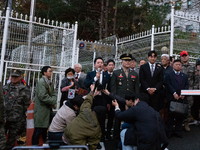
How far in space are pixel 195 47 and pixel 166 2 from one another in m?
10.2

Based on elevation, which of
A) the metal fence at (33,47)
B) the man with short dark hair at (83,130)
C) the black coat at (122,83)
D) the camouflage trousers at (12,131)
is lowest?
the camouflage trousers at (12,131)

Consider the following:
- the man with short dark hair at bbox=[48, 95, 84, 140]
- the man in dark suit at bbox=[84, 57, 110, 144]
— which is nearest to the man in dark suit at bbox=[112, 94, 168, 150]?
the man with short dark hair at bbox=[48, 95, 84, 140]

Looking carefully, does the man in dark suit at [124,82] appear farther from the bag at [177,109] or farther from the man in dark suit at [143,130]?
the man in dark suit at [143,130]

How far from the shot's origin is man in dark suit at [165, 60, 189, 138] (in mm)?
4504

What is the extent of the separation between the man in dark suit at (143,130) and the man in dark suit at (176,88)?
1.73 metres

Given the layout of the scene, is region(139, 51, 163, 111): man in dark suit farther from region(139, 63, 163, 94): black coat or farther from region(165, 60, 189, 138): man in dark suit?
region(165, 60, 189, 138): man in dark suit

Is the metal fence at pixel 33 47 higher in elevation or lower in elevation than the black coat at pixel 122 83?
higher

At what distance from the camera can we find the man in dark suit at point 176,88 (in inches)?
177

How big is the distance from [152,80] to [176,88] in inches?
23.9

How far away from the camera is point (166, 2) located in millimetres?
16188

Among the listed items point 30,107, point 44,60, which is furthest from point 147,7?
point 30,107

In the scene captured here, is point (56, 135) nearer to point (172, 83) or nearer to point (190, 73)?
point (172, 83)

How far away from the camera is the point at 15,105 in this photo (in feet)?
12.6

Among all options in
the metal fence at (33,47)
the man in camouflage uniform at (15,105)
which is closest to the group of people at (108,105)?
the man in camouflage uniform at (15,105)
